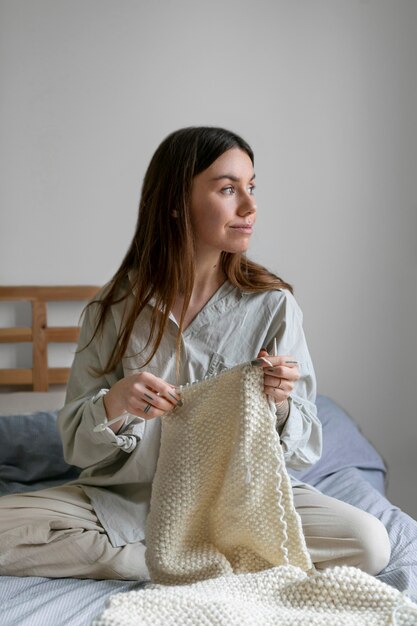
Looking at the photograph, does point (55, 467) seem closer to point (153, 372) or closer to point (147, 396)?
point (153, 372)

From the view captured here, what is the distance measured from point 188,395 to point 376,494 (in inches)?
25.3

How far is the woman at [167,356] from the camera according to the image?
4.85ft

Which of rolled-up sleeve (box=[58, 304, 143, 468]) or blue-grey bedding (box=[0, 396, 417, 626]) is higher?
rolled-up sleeve (box=[58, 304, 143, 468])

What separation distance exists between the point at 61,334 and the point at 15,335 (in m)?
0.13

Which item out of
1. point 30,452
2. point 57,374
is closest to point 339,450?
point 30,452

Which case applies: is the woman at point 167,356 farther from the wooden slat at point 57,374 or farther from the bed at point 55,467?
the wooden slat at point 57,374

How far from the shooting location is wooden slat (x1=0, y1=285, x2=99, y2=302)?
98.2 inches

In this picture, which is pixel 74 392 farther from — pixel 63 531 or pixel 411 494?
pixel 411 494

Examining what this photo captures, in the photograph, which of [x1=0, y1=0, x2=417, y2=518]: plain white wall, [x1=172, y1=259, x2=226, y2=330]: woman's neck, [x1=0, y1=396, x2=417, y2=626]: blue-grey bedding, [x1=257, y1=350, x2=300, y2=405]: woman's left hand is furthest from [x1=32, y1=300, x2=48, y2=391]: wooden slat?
[x1=257, y1=350, x2=300, y2=405]: woman's left hand

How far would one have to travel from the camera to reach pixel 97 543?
1.49 metres

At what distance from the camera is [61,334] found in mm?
2516

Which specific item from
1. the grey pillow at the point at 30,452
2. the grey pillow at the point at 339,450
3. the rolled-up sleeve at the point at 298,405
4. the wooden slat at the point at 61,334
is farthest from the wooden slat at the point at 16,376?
the rolled-up sleeve at the point at 298,405

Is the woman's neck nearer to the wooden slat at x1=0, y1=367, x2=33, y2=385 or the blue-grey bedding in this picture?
the blue-grey bedding

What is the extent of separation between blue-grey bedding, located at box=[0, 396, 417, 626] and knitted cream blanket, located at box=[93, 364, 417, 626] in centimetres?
14
